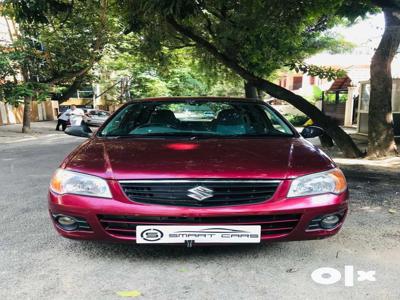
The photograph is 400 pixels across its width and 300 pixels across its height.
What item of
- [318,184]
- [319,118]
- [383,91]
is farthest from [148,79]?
[318,184]

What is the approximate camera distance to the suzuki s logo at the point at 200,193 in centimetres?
282

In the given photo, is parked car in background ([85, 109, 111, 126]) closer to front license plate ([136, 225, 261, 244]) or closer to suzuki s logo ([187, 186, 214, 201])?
front license plate ([136, 225, 261, 244])

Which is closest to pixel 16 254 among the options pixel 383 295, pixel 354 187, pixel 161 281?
pixel 161 281

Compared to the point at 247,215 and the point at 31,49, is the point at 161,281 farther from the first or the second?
the point at 31,49

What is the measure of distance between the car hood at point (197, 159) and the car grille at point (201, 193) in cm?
5

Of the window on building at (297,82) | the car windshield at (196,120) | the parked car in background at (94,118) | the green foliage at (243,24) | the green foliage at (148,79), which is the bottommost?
the window on building at (297,82)

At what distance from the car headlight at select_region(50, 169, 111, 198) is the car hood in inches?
1.9

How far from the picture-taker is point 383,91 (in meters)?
8.46

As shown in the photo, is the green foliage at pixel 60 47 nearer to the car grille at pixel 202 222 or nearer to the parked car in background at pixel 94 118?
the parked car in background at pixel 94 118

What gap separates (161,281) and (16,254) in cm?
138

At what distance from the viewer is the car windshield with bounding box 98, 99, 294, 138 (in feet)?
13.3

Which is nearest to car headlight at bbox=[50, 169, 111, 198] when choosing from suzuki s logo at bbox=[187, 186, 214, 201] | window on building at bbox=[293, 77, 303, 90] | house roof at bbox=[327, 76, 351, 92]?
suzuki s logo at bbox=[187, 186, 214, 201]

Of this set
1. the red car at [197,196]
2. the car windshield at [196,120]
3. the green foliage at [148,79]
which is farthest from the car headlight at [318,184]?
the green foliage at [148,79]

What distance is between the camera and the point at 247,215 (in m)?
2.85
